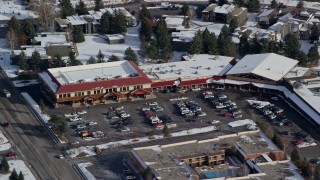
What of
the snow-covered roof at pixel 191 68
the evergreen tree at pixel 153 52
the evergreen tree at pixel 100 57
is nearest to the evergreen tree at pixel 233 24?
the snow-covered roof at pixel 191 68

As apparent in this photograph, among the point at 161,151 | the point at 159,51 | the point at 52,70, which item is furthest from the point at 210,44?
the point at 161,151

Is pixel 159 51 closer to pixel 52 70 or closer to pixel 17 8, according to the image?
pixel 52 70

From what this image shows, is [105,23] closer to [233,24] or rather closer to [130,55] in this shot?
[130,55]

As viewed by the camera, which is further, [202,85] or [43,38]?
[43,38]

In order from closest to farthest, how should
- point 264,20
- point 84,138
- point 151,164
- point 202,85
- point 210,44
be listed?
point 151,164 < point 84,138 < point 202,85 < point 210,44 < point 264,20

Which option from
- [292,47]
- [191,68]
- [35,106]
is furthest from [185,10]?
[35,106]

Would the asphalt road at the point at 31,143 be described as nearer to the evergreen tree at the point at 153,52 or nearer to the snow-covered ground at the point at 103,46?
the snow-covered ground at the point at 103,46

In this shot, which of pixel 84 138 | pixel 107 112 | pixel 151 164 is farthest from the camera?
pixel 107 112
